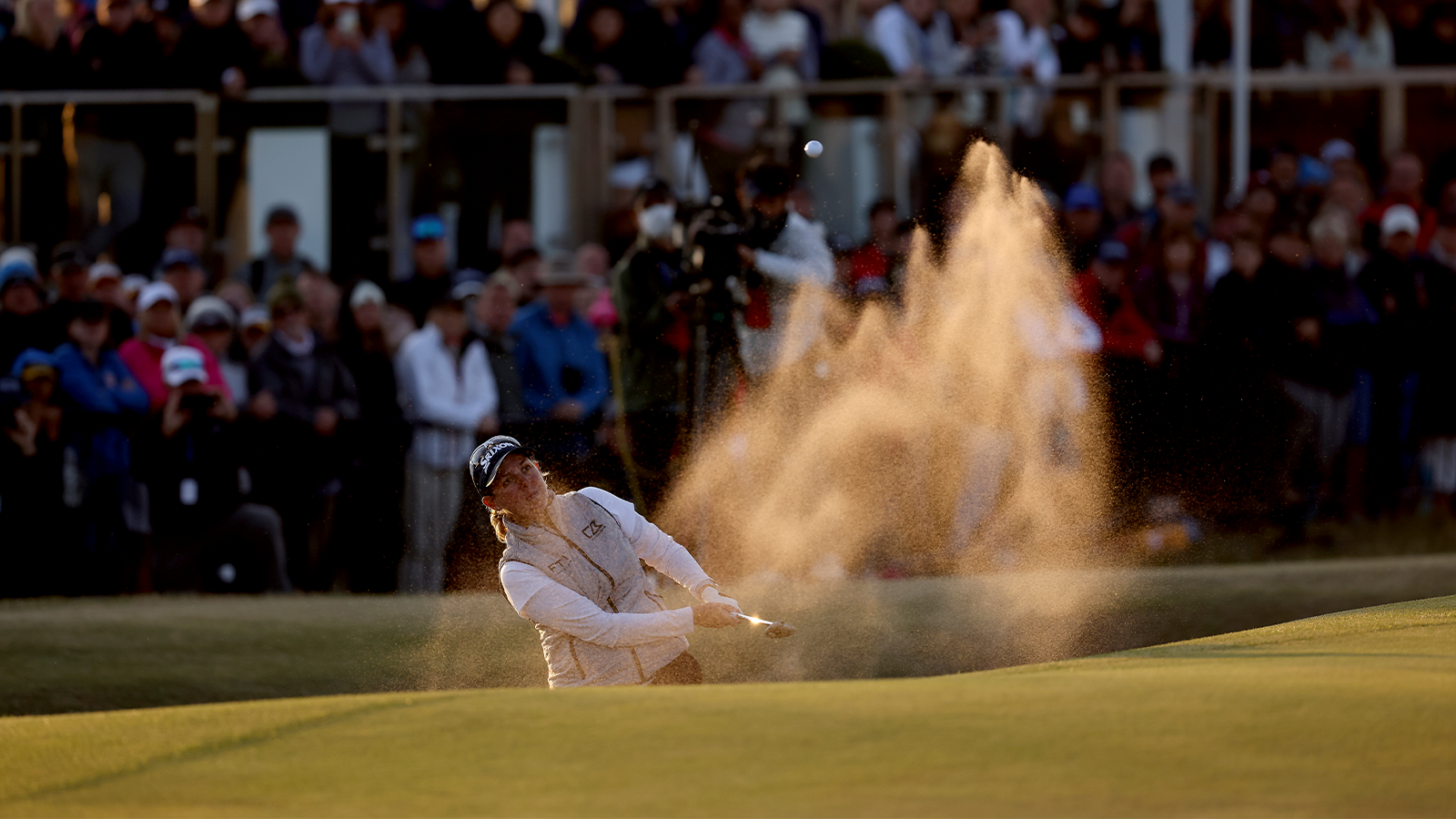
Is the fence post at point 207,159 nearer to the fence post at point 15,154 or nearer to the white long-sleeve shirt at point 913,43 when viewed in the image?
the fence post at point 15,154

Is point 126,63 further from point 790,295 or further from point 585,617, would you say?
point 585,617

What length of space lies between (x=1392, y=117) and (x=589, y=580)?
772 cm

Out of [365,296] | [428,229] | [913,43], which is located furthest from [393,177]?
[913,43]

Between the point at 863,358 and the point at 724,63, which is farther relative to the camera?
the point at 724,63

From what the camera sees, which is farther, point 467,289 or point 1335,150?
point 1335,150

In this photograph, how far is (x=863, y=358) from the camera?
10.1 metres

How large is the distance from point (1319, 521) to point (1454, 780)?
271 inches

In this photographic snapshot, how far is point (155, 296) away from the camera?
1014 centimetres

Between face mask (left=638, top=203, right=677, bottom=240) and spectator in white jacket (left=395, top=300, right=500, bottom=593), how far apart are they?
109 centimetres

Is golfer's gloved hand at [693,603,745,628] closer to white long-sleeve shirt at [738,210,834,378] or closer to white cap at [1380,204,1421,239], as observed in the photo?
white long-sleeve shirt at [738,210,834,378]

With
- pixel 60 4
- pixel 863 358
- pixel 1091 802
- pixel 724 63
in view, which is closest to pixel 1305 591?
pixel 863 358

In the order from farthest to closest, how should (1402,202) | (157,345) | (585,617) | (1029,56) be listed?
(1029,56), (1402,202), (157,345), (585,617)

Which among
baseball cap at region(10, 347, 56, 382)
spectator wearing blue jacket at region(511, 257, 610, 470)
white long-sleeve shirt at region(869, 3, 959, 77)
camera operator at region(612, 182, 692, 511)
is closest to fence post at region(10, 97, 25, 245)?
baseball cap at region(10, 347, 56, 382)

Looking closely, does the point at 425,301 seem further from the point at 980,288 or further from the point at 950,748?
the point at 950,748
